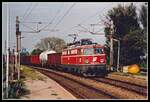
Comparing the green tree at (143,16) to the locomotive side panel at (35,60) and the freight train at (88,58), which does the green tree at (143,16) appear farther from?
the locomotive side panel at (35,60)

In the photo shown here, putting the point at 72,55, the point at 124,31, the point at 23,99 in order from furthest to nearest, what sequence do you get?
1. the point at 124,31
2. the point at 72,55
3. the point at 23,99

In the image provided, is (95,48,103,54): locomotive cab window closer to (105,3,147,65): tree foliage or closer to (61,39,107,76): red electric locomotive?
(61,39,107,76): red electric locomotive

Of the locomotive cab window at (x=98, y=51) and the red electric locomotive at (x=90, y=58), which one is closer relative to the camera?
the red electric locomotive at (x=90, y=58)

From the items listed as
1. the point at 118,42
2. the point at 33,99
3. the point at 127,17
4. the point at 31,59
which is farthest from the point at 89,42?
the point at 31,59

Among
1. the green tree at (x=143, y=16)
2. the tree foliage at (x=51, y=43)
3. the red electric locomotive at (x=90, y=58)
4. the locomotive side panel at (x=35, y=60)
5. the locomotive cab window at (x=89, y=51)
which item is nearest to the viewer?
the red electric locomotive at (x=90, y=58)

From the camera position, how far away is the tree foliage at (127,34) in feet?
155

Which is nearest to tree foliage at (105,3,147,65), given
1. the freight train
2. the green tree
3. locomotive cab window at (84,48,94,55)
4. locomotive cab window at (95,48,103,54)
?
the green tree

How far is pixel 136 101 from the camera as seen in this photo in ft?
54.9

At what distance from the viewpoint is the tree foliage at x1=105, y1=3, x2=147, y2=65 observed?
47.2 metres

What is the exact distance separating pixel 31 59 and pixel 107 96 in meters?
59.9

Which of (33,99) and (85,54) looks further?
(85,54)

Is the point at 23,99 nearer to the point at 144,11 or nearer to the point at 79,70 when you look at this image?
the point at 79,70

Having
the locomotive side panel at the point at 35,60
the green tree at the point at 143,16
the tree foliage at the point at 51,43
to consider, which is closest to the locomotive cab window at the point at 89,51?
the green tree at the point at 143,16

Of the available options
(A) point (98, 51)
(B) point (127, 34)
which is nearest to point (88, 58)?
(A) point (98, 51)
